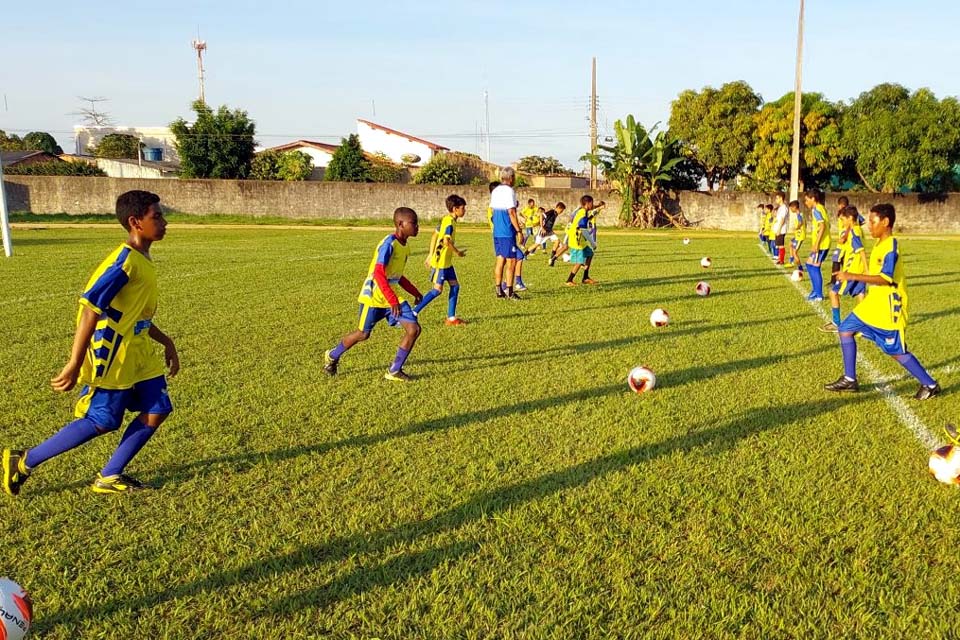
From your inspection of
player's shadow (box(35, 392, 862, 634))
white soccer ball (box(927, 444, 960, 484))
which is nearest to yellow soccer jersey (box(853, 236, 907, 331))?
Result: white soccer ball (box(927, 444, 960, 484))

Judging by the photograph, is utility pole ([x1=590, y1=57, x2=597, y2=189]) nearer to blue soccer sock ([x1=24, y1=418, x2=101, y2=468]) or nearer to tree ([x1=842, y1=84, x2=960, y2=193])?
tree ([x1=842, y1=84, x2=960, y2=193])

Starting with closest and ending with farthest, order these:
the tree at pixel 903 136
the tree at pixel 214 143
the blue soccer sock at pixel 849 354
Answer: the blue soccer sock at pixel 849 354, the tree at pixel 903 136, the tree at pixel 214 143

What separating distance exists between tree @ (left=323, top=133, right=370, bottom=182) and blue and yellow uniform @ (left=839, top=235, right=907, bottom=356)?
38.1 meters

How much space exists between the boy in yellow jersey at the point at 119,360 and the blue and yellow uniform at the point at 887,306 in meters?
5.14

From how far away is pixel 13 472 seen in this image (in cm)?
404

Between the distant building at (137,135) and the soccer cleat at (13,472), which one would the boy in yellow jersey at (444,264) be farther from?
the distant building at (137,135)

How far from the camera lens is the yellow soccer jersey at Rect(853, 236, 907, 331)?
5660 millimetres

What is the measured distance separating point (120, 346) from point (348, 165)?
3917cm

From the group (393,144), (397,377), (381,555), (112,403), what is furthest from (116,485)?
(393,144)

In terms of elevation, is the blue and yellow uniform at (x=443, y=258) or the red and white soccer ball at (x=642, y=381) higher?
the blue and yellow uniform at (x=443, y=258)

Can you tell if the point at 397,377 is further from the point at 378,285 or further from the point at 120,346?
the point at 120,346

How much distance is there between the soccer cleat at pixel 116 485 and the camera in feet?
13.4

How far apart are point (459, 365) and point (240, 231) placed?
81.3 ft

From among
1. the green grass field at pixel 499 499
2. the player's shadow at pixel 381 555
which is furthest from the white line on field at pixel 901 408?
the player's shadow at pixel 381 555
